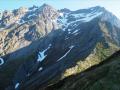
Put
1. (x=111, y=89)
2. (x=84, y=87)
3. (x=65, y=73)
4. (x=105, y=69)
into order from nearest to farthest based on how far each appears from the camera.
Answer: (x=111, y=89) < (x=84, y=87) < (x=105, y=69) < (x=65, y=73)

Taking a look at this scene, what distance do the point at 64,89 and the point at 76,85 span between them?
4747mm

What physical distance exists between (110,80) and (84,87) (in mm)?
7222

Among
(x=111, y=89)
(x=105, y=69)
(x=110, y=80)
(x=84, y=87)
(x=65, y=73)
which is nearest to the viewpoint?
(x=111, y=89)

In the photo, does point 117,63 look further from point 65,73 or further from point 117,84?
point 65,73

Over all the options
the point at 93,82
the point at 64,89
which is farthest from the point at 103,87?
the point at 64,89

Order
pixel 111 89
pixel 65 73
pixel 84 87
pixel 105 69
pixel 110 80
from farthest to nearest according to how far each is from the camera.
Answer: pixel 65 73 < pixel 105 69 < pixel 84 87 < pixel 110 80 < pixel 111 89

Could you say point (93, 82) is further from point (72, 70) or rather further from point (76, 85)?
point (72, 70)

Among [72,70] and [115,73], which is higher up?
[115,73]

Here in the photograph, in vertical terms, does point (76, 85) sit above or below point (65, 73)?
above

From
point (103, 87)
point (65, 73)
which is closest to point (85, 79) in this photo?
point (103, 87)

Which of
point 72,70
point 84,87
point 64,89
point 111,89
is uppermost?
point 111,89

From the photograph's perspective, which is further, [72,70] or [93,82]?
[72,70]

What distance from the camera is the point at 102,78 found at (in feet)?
210

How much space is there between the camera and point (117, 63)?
234 ft
